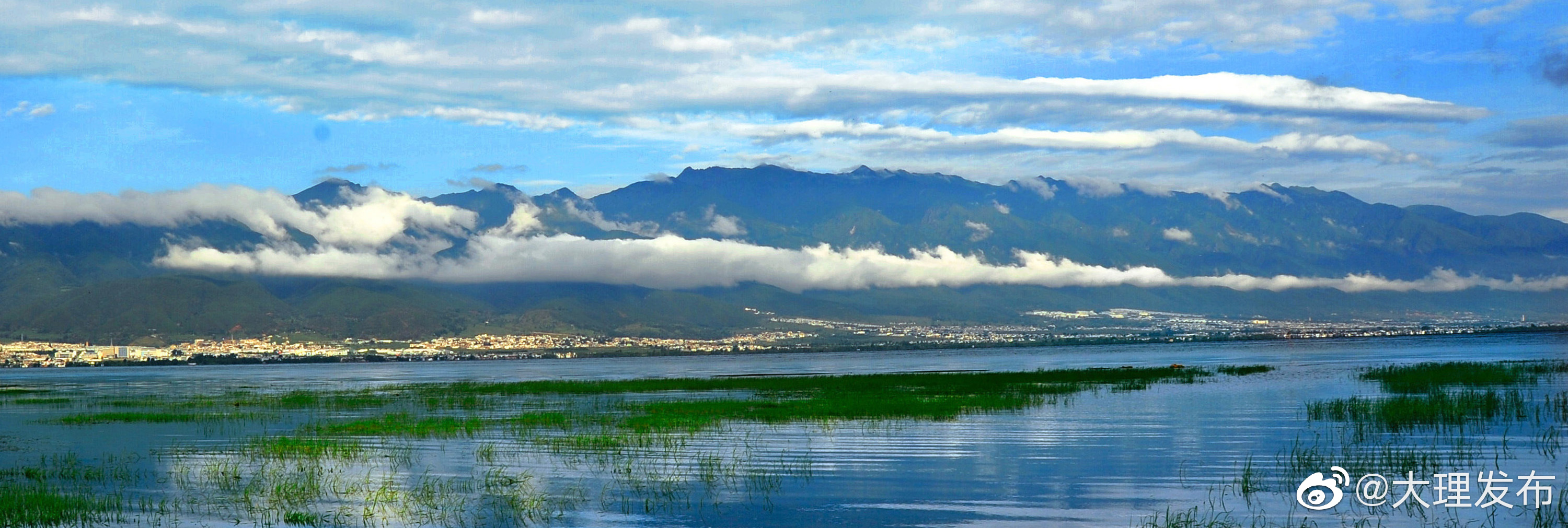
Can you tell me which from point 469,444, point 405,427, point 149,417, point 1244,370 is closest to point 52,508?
point 469,444

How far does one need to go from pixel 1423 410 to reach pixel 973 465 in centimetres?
2358

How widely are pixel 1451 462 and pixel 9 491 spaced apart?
38793 millimetres

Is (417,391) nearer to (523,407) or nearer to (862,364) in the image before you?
(523,407)

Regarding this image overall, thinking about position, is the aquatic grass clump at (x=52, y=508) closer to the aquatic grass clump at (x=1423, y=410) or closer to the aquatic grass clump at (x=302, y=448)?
the aquatic grass clump at (x=302, y=448)

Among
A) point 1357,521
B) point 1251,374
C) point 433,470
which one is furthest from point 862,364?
point 1357,521

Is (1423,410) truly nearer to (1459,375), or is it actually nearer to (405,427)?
(1459,375)

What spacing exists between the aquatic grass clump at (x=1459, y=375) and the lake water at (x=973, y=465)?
388 centimetres

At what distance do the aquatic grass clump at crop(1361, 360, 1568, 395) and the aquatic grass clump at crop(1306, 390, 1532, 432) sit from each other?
905 cm

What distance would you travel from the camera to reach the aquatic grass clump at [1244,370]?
103312mm

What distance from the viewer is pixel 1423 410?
49812 millimetres

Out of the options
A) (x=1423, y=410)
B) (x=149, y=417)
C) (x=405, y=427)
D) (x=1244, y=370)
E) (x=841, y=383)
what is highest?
(x=1423, y=410)

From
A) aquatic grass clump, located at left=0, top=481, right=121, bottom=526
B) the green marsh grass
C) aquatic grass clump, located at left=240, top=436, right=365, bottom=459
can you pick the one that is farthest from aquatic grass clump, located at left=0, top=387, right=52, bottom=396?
aquatic grass clump, located at left=0, top=481, right=121, bottom=526

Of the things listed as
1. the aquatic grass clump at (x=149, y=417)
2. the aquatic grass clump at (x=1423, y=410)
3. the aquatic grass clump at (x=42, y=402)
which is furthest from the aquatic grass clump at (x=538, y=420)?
the aquatic grass clump at (x=42, y=402)

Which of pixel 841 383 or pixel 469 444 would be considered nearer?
pixel 469 444
